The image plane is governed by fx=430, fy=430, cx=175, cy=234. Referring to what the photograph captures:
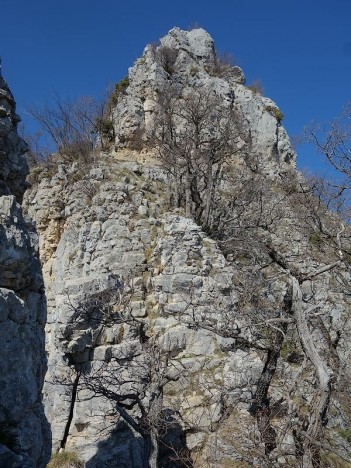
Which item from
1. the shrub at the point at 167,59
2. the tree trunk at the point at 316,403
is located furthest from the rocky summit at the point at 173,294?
the shrub at the point at 167,59

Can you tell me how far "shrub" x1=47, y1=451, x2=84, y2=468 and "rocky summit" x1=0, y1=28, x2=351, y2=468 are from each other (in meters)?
0.04

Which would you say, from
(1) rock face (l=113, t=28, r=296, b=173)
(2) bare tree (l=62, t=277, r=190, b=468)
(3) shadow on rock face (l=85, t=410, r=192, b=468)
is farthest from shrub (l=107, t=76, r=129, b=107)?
(3) shadow on rock face (l=85, t=410, r=192, b=468)

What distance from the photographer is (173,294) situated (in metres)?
14.4

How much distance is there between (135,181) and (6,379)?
44.3 ft

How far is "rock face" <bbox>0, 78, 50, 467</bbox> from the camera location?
6.40 m

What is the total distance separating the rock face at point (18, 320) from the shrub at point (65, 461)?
4361 mm

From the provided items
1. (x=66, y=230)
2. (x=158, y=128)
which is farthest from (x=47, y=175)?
(x=158, y=128)

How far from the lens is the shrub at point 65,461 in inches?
445

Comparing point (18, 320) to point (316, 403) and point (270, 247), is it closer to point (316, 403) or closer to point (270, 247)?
point (316, 403)

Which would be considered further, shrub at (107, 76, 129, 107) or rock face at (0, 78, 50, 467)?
shrub at (107, 76, 129, 107)

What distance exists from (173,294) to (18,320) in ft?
25.8

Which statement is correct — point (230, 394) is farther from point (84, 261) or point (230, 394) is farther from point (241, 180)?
point (241, 180)

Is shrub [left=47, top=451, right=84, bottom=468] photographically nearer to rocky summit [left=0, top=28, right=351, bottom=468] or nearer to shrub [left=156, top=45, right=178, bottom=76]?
rocky summit [left=0, top=28, right=351, bottom=468]

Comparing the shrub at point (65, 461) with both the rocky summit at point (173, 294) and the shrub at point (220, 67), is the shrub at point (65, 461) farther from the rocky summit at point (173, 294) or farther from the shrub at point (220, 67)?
the shrub at point (220, 67)
